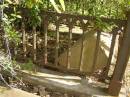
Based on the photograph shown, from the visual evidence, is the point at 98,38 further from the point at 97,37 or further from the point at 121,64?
the point at 121,64

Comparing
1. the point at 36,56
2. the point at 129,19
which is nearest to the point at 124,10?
the point at 129,19

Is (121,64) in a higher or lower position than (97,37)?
lower

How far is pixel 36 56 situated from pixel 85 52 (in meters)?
0.80

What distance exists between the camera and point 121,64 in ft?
10.9

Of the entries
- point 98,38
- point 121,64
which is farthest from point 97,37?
point 121,64

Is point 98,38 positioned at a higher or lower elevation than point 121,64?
higher

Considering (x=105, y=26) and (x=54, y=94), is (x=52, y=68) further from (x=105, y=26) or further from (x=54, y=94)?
(x=105, y=26)

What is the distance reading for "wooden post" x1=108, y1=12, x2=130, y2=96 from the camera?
3144mm

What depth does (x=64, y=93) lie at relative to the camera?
12.0 ft

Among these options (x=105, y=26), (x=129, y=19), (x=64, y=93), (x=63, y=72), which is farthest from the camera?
(x=63, y=72)

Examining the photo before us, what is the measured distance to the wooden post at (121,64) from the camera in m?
3.14

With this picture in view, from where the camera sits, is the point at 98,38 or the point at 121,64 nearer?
the point at 121,64

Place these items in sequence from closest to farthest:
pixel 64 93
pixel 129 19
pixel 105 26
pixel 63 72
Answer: pixel 129 19 → pixel 105 26 → pixel 64 93 → pixel 63 72

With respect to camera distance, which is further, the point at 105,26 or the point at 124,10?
the point at 105,26
